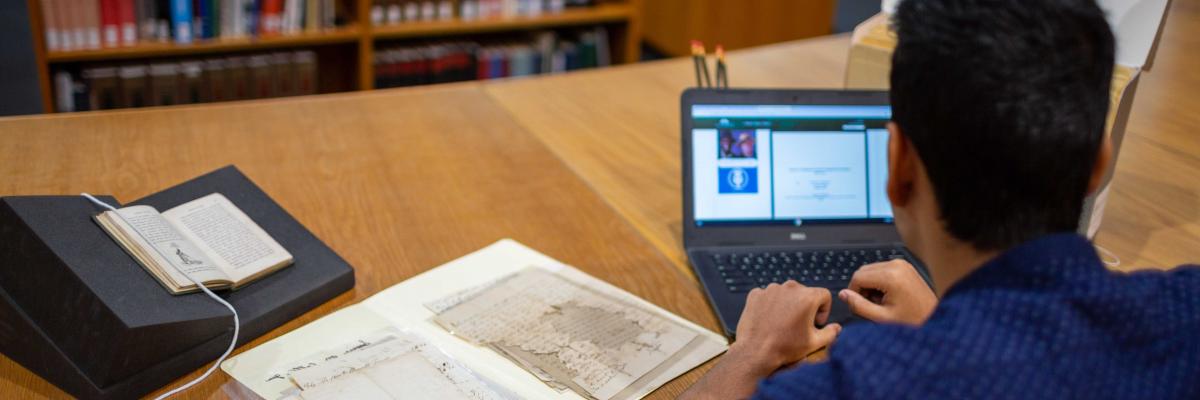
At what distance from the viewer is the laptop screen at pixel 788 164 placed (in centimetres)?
138

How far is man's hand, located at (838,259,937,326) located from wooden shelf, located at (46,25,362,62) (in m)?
2.39

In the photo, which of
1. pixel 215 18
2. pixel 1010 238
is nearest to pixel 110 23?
pixel 215 18

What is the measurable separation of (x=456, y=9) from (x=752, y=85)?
5.31 feet

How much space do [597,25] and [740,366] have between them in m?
2.83

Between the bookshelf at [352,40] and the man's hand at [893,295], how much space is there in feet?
7.78

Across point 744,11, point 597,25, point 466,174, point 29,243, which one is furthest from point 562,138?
point 744,11

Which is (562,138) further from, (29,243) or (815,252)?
(29,243)

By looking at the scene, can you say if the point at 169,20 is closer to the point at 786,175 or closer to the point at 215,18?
the point at 215,18

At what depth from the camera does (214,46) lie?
9.93 ft

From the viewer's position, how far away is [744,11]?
417 cm

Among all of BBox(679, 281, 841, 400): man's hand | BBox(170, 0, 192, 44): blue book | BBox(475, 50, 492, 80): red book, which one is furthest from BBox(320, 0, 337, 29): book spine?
BBox(679, 281, 841, 400): man's hand

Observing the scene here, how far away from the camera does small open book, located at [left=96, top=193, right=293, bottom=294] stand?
114cm

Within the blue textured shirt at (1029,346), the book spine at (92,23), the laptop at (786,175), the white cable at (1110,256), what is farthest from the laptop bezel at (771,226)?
the book spine at (92,23)

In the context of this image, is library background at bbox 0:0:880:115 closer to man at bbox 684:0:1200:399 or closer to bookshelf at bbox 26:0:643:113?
bookshelf at bbox 26:0:643:113
